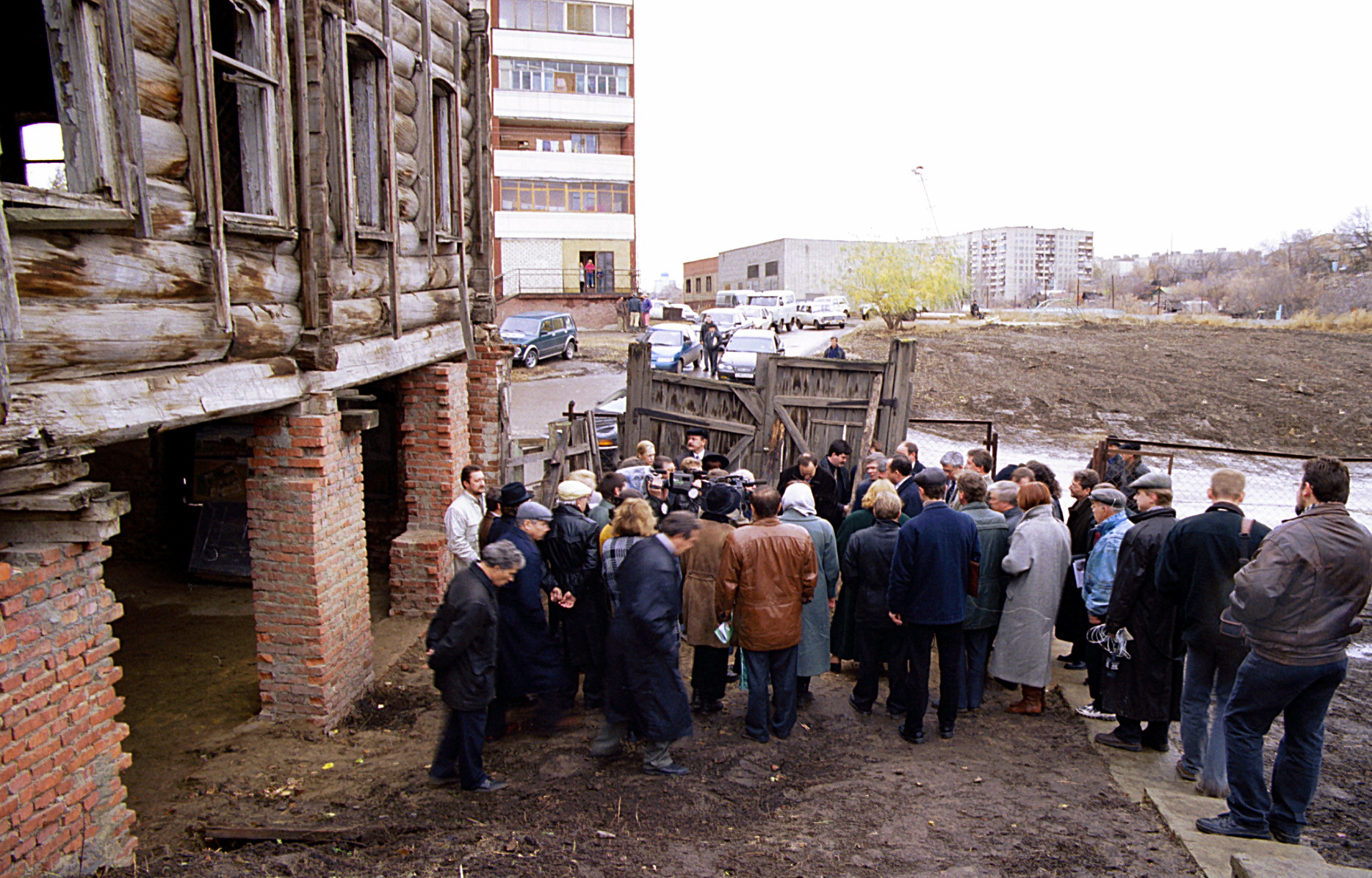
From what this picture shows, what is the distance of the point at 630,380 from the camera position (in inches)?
446

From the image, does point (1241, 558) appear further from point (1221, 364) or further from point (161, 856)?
point (1221, 364)

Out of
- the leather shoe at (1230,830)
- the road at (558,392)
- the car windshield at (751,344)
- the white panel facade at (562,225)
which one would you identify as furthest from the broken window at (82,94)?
the white panel facade at (562,225)

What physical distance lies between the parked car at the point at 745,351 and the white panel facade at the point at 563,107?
15.7m

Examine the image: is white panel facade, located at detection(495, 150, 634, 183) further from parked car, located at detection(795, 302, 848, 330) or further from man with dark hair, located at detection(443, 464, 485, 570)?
man with dark hair, located at detection(443, 464, 485, 570)

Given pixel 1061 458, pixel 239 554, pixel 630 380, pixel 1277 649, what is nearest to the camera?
pixel 1277 649

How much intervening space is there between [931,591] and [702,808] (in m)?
2.10

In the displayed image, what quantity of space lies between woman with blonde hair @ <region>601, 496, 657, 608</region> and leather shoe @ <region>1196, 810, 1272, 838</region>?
3.44 meters

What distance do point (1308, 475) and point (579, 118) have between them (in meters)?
36.9

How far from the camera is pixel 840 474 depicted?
9.58 m

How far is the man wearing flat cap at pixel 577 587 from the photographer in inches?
237

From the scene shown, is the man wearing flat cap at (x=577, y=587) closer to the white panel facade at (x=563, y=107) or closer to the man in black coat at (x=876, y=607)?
the man in black coat at (x=876, y=607)

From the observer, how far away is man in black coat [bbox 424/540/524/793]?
16.3 ft

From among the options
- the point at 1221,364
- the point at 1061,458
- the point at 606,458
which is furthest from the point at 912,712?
the point at 1221,364

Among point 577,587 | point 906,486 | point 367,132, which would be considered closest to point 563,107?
point 367,132
